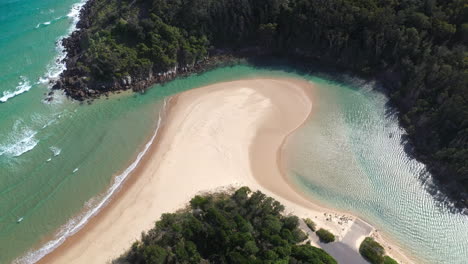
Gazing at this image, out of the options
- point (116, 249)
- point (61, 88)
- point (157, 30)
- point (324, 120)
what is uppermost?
Answer: point (157, 30)

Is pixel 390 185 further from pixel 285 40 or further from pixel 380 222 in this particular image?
pixel 285 40

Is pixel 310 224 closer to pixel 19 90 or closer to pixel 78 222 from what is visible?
pixel 78 222

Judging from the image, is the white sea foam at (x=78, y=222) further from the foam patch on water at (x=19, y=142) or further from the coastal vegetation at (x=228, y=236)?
the foam patch on water at (x=19, y=142)

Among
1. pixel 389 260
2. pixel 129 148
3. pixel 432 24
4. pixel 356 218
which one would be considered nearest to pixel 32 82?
pixel 129 148

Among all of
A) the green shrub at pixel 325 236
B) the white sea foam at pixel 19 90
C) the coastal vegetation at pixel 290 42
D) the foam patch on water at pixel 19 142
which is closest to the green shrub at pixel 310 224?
the green shrub at pixel 325 236

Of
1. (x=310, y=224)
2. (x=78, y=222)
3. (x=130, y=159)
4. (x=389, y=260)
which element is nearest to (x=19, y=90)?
(x=130, y=159)

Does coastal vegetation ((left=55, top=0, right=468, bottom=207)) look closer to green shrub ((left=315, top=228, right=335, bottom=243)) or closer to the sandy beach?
the sandy beach

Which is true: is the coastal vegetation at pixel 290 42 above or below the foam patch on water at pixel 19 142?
above
